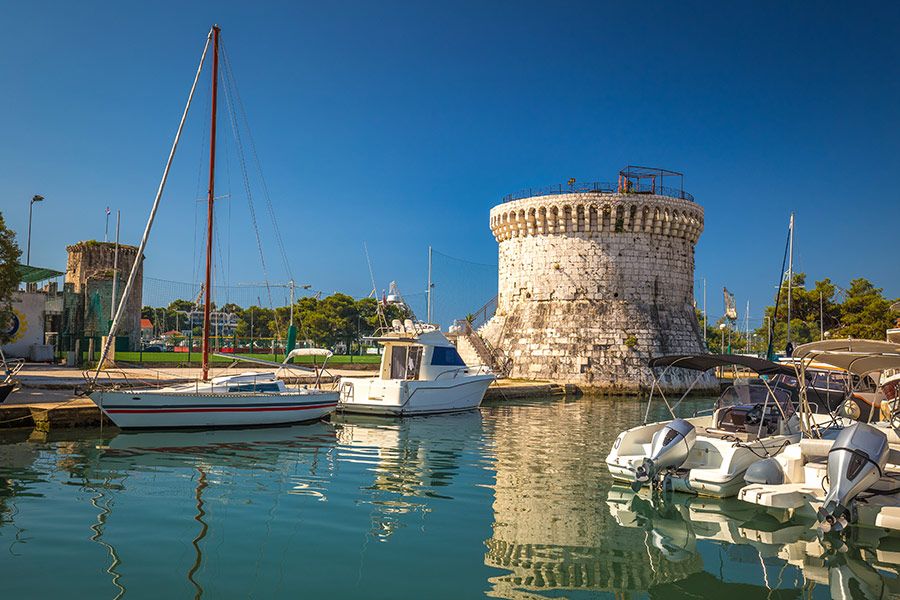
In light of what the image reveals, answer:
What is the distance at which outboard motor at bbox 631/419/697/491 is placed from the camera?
9336 millimetres

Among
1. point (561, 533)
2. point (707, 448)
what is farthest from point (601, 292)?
point (561, 533)

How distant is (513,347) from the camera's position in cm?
3127

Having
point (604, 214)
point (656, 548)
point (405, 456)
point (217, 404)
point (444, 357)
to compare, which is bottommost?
point (405, 456)

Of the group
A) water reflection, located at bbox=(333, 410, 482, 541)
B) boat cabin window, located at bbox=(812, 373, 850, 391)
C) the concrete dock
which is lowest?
water reflection, located at bbox=(333, 410, 482, 541)

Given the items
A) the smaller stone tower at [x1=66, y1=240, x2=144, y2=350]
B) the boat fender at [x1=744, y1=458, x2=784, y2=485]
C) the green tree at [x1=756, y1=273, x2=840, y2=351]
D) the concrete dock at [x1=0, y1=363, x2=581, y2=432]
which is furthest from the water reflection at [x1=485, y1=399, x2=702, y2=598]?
the green tree at [x1=756, y1=273, x2=840, y2=351]

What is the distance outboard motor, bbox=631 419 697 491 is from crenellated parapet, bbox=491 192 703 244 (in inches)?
851

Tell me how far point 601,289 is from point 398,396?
15405 mm

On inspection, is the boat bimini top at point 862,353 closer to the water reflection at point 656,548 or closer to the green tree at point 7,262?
the water reflection at point 656,548

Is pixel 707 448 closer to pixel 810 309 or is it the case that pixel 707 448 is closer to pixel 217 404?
pixel 217 404

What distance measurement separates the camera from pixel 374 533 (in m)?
7.31

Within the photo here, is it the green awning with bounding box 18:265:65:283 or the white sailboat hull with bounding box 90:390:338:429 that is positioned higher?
the green awning with bounding box 18:265:65:283

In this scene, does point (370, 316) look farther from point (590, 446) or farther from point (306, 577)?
point (306, 577)

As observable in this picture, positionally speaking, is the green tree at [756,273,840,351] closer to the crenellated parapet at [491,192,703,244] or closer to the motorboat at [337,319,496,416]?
the crenellated parapet at [491,192,703,244]

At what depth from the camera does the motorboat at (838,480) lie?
7.49 m
